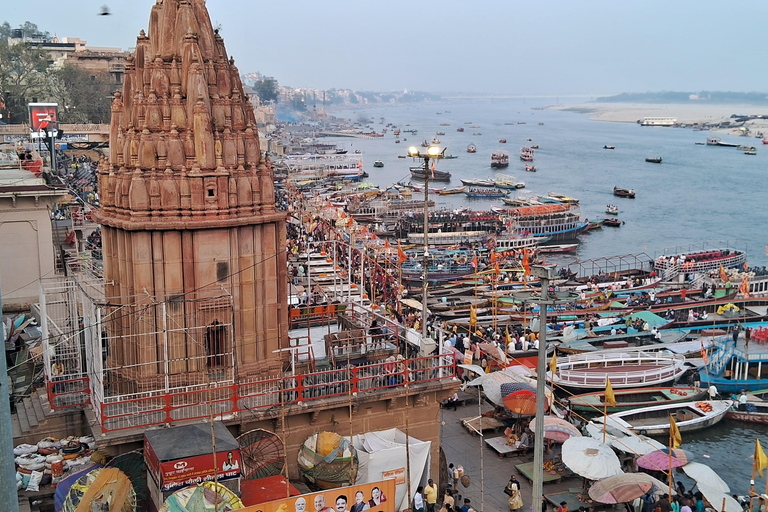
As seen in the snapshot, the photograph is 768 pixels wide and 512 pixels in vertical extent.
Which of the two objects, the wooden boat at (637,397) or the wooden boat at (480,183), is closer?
the wooden boat at (637,397)

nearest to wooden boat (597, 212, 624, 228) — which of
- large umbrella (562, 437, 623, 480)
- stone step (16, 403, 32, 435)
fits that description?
large umbrella (562, 437, 623, 480)

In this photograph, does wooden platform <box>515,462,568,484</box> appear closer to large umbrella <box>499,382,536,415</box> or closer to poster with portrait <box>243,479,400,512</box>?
large umbrella <box>499,382,536,415</box>

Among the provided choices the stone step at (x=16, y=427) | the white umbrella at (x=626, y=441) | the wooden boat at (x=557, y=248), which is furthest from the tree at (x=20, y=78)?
the white umbrella at (x=626, y=441)

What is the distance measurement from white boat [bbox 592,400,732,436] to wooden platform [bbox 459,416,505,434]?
5207mm

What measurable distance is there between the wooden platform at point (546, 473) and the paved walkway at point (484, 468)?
93mm

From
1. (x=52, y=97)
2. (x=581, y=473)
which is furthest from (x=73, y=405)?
(x=52, y=97)

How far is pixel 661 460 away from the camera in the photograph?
19062mm

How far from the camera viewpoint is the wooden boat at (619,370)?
27.9 metres

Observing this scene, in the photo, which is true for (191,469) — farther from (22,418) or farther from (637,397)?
(637,397)

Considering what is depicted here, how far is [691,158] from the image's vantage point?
15525 cm

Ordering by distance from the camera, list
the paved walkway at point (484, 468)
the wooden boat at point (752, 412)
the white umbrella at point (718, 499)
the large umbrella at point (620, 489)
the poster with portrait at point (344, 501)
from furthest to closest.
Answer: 1. the wooden boat at point (752, 412)
2. the white umbrella at point (718, 499)
3. the paved walkway at point (484, 468)
4. the large umbrella at point (620, 489)
5. the poster with portrait at point (344, 501)

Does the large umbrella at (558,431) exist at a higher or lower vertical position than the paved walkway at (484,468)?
higher

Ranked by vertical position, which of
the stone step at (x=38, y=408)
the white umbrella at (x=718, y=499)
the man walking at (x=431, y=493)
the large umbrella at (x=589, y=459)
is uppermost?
the stone step at (x=38, y=408)

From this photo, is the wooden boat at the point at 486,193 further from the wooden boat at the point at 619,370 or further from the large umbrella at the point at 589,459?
the large umbrella at the point at 589,459
